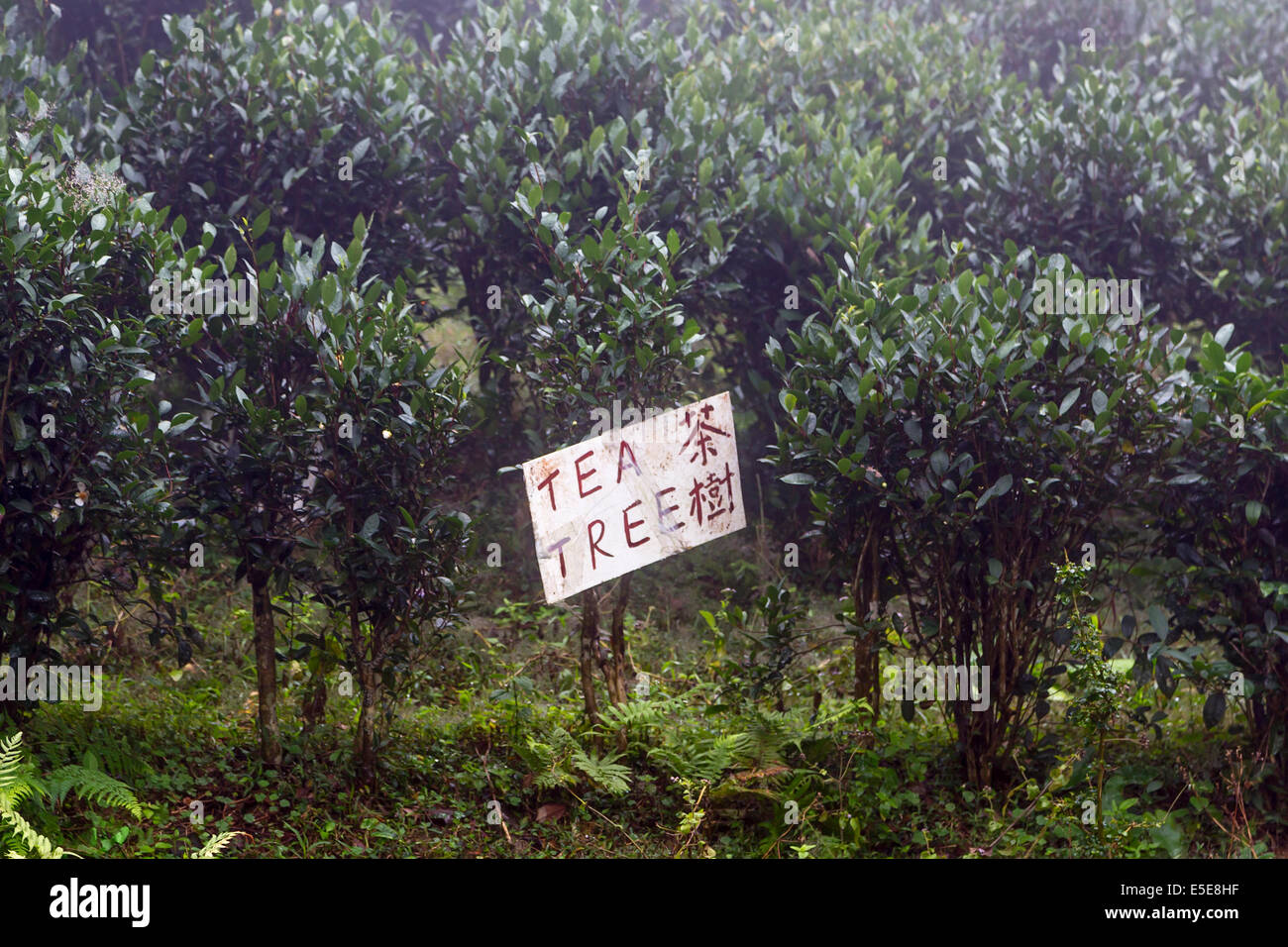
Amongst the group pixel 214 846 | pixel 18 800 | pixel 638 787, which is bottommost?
pixel 214 846

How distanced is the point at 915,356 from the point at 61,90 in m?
5.95

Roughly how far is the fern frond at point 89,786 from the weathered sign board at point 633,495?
1.97 m

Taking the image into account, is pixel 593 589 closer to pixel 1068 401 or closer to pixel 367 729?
pixel 367 729

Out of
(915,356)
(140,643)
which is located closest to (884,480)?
(915,356)

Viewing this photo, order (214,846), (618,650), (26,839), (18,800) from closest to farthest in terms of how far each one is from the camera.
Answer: (26,839) < (214,846) < (18,800) < (618,650)

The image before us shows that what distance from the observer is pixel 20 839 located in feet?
14.1

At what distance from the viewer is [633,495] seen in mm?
5164

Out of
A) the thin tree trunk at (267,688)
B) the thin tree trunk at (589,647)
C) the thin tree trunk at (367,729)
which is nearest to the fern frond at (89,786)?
the thin tree trunk at (267,688)

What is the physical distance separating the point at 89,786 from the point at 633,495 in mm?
2649

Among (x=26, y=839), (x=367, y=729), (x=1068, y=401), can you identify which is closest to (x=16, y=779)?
(x=26, y=839)

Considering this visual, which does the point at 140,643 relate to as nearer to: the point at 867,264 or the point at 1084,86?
the point at 867,264

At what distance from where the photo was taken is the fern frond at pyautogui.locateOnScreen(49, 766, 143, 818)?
4656mm

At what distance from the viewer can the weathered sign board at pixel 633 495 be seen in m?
4.96

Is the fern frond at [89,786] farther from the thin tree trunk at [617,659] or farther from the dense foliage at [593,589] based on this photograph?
the thin tree trunk at [617,659]
